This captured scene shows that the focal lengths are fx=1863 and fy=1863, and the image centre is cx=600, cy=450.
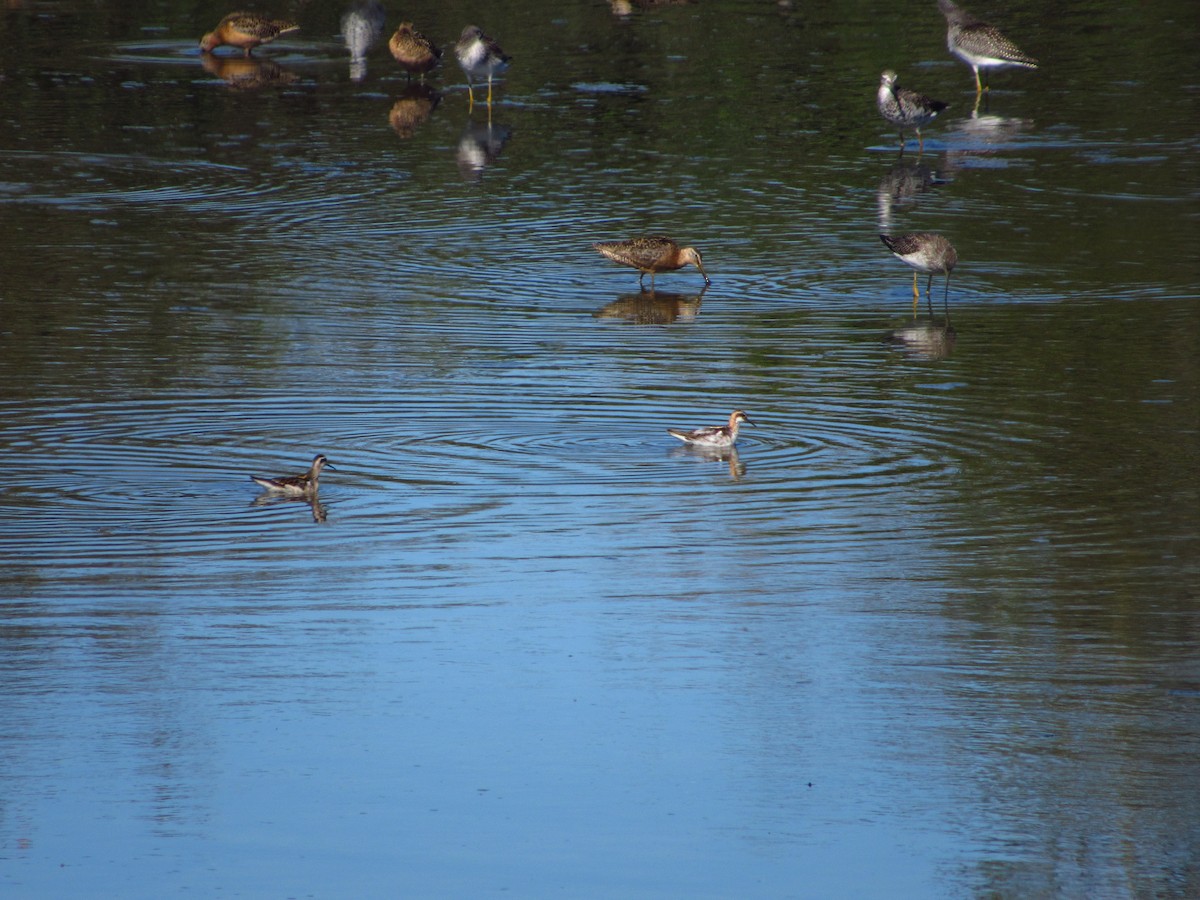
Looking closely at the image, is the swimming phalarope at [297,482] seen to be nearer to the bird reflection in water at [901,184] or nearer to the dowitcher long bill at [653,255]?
the dowitcher long bill at [653,255]

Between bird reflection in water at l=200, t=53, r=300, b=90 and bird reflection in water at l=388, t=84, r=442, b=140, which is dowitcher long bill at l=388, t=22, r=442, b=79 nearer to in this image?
bird reflection in water at l=388, t=84, r=442, b=140

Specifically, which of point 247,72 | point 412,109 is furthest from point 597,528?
point 247,72

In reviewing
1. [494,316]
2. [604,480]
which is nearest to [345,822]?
[604,480]

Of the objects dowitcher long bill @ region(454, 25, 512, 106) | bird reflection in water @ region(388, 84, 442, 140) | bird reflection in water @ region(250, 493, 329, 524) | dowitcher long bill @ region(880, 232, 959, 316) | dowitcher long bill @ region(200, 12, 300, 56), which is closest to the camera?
bird reflection in water @ region(250, 493, 329, 524)

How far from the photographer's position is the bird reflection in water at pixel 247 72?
1246 inches

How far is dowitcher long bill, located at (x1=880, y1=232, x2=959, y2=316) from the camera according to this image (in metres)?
17.1

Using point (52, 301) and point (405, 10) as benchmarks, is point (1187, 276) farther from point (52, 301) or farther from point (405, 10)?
point (405, 10)

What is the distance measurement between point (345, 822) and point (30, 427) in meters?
6.85

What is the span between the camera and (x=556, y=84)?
104 feet

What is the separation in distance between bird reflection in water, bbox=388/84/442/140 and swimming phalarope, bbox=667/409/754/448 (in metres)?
15.4

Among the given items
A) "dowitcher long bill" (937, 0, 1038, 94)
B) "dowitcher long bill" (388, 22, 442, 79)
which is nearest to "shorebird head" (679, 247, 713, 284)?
"dowitcher long bill" (937, 0, 1038, 94)

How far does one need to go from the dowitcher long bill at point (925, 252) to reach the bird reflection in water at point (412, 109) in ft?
37.9

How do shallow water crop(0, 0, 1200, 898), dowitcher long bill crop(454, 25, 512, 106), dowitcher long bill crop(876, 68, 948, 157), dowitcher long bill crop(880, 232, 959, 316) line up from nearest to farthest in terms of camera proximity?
shallow water crop(0, 0, 1200, 898), dowitcher long bill crop(880, 232, 959, 316), dowitcher long bill crop(876, 68, 948, 157), dowitcher long bill crop(454, 25, 512, 106)

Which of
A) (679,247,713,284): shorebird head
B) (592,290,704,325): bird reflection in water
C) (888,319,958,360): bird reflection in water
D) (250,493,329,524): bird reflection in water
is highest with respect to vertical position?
(250,493,329,524): bird reflection in water
